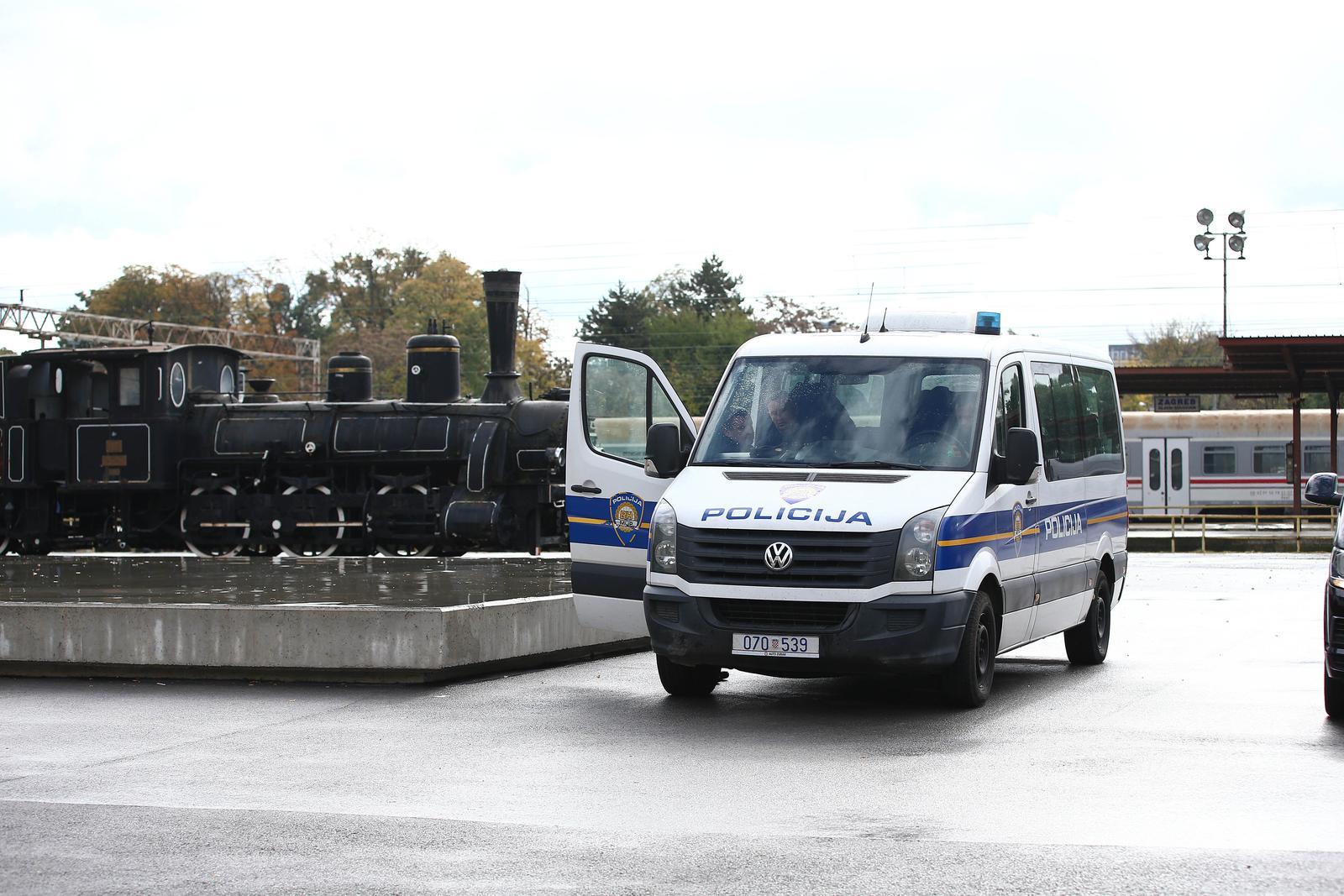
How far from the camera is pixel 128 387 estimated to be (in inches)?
1112

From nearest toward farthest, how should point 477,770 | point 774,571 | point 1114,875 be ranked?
point 1114,875, point 477,770, point 774,571

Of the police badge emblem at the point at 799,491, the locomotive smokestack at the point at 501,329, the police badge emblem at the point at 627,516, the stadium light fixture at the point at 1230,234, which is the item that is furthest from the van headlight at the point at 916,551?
the stadium light fixture at the point at 1230,234

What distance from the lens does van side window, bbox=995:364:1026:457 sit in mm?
10961

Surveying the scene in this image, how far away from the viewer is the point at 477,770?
836 centimetres

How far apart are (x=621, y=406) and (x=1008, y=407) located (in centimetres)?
280

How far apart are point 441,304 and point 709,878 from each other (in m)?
85.2

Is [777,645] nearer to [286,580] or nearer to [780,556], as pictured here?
[780,556]

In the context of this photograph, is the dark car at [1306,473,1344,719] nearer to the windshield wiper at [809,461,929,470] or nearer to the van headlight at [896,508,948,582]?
the van headlight at [896,508,948,582]

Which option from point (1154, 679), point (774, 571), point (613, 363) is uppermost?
point (613, 363)

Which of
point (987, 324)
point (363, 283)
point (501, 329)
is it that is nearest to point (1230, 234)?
point (501, 329)

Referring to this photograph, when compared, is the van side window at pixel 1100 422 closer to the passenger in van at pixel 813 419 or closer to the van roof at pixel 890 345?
the van roof at pixel 890 345

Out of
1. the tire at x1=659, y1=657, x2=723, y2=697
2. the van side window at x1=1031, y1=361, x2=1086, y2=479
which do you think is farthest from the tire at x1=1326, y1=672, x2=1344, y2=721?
the tire at x1=659, y1=657, x2=723, y2=697

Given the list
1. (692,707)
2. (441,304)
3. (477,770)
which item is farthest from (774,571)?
(441,304)

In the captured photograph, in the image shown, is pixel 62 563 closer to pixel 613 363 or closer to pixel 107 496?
pixel 107 496
